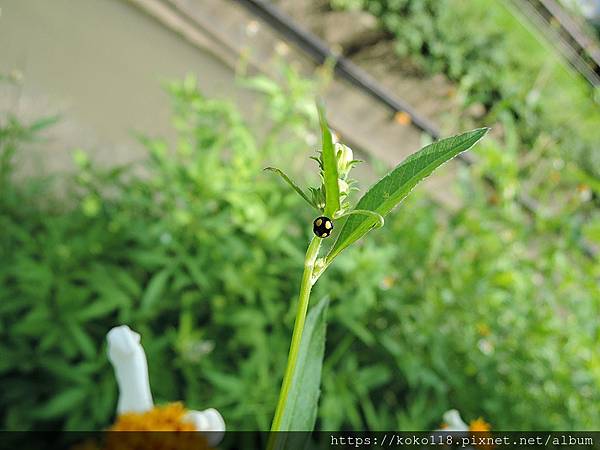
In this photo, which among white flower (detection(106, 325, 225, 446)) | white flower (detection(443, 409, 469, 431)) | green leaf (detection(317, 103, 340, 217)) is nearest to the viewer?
green leaf (detection(317, 103, 340, 217))

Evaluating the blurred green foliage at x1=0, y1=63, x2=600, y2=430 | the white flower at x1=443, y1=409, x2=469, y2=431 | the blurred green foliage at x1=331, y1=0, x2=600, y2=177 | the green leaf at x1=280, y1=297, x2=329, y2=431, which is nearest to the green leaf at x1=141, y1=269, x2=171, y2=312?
the blurred green foliage at x1=0, y1=63, x2=600, y2=430

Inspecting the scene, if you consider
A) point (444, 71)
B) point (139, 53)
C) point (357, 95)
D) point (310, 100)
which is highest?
point (444, 71)

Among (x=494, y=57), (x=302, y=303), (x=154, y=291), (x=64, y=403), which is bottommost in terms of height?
(x=302, y=303)

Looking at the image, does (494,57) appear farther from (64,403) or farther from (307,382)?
(307,382)

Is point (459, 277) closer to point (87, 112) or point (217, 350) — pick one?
point (217, 350)

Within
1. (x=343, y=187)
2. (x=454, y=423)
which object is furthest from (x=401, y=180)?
(x=454, y=423)

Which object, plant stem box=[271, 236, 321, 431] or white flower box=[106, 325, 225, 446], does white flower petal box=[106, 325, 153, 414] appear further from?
plant stem box=[271, 236, 321, 431]

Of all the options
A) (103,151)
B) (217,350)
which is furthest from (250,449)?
(103,151)
